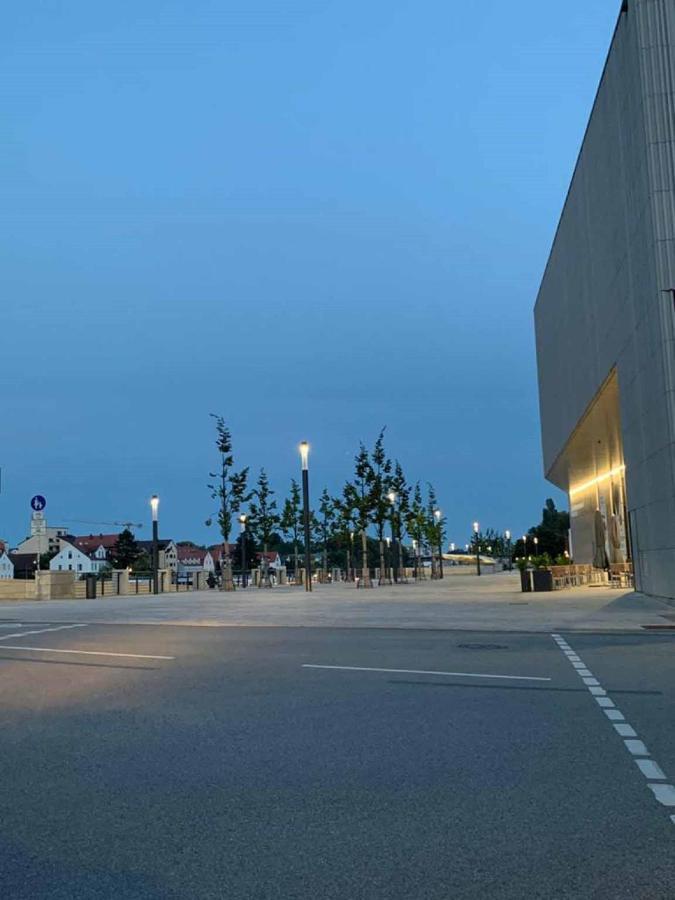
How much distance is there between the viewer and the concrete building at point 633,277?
23625mm

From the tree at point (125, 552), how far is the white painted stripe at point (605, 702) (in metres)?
124

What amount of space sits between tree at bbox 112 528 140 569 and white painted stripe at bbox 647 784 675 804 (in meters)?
127

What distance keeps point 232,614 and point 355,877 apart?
21.7m

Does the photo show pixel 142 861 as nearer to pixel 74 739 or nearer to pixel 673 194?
pixel 74 739

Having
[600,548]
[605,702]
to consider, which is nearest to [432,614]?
[605,702]

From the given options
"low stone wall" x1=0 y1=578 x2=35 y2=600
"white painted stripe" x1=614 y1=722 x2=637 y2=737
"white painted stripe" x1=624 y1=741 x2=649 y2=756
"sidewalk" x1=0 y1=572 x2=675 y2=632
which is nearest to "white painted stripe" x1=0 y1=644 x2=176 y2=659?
"sidewalk" x1=0 y1=572 x2=675 y2=632

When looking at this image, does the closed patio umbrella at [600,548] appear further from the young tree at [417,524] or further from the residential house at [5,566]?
the residential house at [5,566]

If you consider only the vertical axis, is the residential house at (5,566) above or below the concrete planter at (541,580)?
above

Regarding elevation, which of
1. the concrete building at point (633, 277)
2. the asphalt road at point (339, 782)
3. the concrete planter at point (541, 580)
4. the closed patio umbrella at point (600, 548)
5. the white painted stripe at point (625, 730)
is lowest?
the white painted stripe at point (625, 730)

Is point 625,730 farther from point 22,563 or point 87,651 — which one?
point 22,563

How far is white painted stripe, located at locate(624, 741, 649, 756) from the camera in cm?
695

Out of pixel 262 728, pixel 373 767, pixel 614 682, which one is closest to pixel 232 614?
pixel 614 682

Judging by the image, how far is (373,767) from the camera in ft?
21.6

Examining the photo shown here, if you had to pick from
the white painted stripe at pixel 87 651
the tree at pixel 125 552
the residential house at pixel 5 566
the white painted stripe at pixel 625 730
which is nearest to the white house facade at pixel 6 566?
the residential house at pixel 5 566
